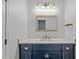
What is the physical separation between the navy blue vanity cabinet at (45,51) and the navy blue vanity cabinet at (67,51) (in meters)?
0.12

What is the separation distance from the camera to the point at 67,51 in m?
3.69

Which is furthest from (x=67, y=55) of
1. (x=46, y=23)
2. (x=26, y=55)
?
(x=46, y=23)

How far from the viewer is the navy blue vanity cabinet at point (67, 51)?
3680mm

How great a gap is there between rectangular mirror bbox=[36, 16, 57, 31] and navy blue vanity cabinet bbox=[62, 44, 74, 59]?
1002 mm

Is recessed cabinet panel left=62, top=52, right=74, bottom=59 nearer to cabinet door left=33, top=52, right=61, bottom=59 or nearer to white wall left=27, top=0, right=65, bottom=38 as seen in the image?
cabinet door left=33, top=52, right=61, bottom=59

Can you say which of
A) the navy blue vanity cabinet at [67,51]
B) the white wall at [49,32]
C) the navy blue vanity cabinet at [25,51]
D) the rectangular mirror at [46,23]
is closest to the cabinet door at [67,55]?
the navy blue vanity cabinet at [67,51]

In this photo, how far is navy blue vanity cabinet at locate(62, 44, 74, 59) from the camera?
12.1 feet

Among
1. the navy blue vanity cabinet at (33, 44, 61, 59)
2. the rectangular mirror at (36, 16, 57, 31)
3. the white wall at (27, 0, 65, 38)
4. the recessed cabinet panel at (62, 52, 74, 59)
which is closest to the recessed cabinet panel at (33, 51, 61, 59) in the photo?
the navy blue vanity cabinet at (33, 44, 61, 59)

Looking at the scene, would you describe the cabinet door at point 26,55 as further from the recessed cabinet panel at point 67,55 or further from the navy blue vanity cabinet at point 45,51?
the recessed cabinet panel at point 67,55

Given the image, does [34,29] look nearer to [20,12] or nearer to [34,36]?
[34,36]

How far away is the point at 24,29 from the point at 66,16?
1329 mm

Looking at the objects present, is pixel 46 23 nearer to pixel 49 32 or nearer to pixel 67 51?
pixel 49 32

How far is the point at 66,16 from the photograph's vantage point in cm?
459

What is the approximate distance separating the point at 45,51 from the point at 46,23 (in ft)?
3.77
